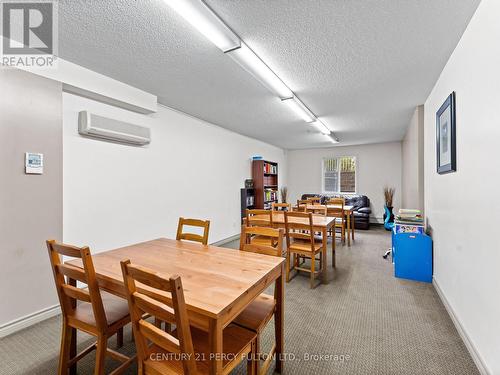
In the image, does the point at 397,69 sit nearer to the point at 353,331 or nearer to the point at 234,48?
the point at 234,48

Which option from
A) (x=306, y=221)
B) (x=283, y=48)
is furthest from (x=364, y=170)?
(x=283, y=48)

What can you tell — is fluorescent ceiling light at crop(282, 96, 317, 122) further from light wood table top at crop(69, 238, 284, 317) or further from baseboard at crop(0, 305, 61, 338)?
baseboard at crop(0, 305, 61, 338)

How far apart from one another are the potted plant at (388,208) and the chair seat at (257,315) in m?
5.43

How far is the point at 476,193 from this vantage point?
1.69 metres

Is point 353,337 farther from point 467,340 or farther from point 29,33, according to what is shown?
point 29,33

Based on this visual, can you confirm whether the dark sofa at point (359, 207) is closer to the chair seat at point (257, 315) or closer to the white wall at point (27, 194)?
the chair seat at point (257, 315)

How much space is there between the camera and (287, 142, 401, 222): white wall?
270 inches

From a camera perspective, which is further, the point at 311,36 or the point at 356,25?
the point at 311,36

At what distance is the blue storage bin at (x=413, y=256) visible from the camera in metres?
2.96

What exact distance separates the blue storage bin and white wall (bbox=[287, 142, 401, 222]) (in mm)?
4321

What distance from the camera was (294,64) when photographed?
238cm

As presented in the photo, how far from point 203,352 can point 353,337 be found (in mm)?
1389

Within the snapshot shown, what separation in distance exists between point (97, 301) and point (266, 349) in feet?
4.15

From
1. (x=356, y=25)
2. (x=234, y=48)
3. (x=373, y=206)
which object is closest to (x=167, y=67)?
(x=234, y=48)
